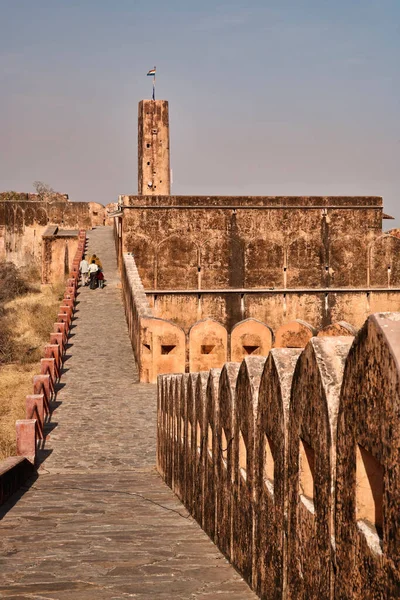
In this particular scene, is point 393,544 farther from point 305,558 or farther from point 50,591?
point 50,591

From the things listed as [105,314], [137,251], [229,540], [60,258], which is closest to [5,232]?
[60,258]

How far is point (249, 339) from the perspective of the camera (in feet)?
48.6

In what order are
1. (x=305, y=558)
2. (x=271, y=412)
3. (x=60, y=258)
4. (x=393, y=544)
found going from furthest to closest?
(x=60, y=258), (x=271, y=412), (x=305, y=558), (x=393, y=544)

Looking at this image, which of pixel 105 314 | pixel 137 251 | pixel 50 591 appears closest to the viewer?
pixel 50 591

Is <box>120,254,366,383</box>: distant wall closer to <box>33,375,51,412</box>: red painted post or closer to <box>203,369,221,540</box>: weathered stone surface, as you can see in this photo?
<box>33,375,51,412</box>: red painted post

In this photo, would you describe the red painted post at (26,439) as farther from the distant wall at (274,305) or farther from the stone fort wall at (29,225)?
the stone fort wall at (29,225)

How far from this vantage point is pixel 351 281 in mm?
25328

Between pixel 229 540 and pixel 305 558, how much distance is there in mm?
1747

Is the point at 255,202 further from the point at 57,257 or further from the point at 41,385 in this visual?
the point at 41,385

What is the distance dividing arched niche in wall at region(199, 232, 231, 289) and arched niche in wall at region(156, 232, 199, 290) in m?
0.23

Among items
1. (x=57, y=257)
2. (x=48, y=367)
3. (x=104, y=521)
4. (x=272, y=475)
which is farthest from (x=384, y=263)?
(x=272, y=475)

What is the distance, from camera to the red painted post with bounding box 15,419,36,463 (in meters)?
9.84

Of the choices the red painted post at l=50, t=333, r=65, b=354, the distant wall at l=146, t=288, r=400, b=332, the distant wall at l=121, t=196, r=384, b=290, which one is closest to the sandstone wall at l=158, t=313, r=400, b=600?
the red painted post at l=50, t=333, r=65, b=354

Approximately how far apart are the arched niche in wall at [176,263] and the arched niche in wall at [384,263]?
17.6 feet
